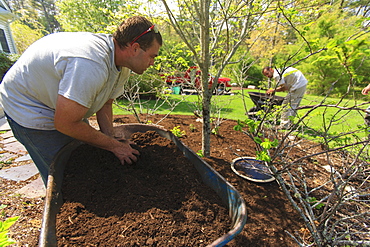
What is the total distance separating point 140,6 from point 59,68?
2.37 meters

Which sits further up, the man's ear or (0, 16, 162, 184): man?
the man's ear

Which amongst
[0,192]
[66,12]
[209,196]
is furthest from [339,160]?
[66,12]

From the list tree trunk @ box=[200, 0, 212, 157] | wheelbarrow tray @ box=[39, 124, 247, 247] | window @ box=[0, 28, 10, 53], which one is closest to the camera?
wheelbarrow tray @ box=[39, 124, 247, 247]

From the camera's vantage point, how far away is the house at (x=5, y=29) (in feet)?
36.6

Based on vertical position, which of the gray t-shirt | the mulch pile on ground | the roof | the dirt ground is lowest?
the dirt ground

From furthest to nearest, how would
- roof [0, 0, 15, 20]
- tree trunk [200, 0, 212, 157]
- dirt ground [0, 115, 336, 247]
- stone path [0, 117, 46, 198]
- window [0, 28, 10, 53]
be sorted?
window [0, 28, 10, 53], roof [0, 0, 15, 20], stone path [0, 117, 46, 198], tree trunk [200, 0, 212, 157], dirt ground [0, 115, 336, 247]

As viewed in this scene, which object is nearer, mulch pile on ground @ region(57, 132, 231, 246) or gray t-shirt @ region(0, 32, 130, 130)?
mulch pile on ground @ region(57, 132, 231, 246)

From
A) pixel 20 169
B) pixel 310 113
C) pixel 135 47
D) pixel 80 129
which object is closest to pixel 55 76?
pixel 80 129

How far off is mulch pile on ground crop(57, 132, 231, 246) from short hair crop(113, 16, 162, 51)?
812 mm

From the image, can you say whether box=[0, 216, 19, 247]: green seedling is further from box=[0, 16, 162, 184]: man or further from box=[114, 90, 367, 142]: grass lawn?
box=[114, 90, 367, 142]: grass lawn

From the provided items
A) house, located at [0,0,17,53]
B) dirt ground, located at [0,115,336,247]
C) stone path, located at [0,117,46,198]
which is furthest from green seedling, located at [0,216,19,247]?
house, located at [0,0,17,53]

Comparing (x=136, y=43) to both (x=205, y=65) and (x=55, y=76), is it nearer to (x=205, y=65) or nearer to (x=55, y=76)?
(x=55, y=76)

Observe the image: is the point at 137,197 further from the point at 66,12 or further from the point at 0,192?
the point at 66,12

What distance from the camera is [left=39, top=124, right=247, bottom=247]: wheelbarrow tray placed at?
2.73ft
